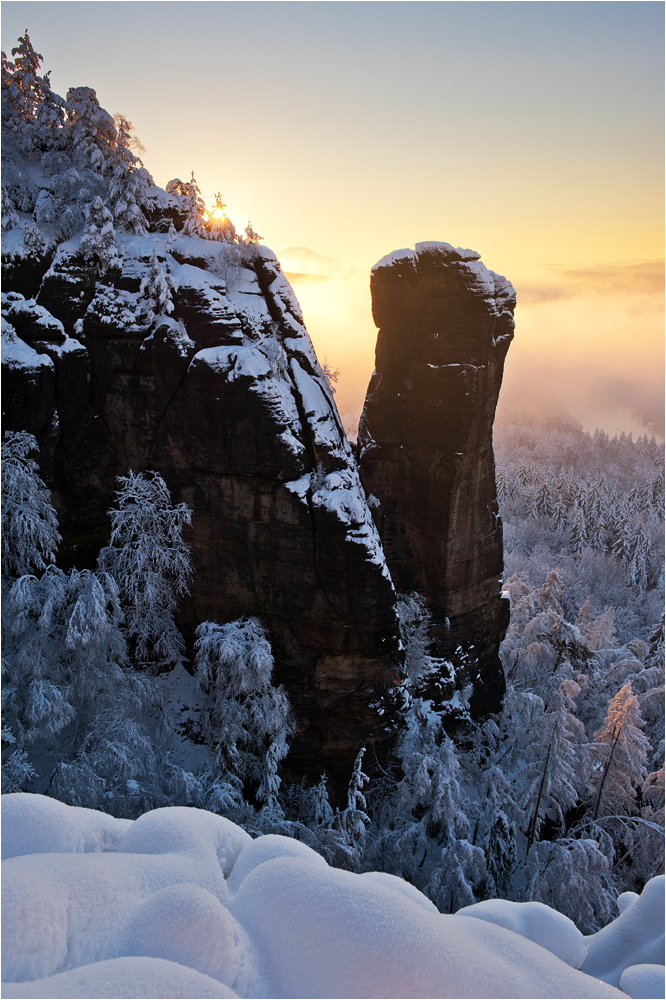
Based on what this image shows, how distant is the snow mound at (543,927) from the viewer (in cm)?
639

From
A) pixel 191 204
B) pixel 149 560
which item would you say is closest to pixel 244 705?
pixel 149 560

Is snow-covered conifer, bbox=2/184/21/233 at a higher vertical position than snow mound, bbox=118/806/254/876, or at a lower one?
higher

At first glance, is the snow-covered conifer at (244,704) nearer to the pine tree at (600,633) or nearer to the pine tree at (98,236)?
the pine tree at (98,236)

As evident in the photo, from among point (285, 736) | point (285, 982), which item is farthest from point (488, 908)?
point (285, 736)

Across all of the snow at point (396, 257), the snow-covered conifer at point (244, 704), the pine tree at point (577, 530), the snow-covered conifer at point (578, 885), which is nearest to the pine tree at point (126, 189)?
the snow at point (396, 257)

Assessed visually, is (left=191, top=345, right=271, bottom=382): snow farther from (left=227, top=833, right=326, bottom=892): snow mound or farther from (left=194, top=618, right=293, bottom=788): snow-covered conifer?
(left=227, top=833, right=326, bottom=892): snow mound

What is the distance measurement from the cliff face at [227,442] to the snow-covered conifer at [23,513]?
2.31 feet

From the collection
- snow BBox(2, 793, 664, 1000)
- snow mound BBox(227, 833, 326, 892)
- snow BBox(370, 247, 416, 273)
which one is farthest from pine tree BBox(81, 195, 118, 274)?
snow mound BBox(227, 833, 326, 892)

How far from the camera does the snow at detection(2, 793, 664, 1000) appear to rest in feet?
13.6

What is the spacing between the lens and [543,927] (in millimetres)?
6484

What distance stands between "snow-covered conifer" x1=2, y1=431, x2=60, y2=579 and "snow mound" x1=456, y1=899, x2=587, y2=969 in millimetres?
12150

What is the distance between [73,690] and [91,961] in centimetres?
1040

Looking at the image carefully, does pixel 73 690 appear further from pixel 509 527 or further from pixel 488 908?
pixel 509 527

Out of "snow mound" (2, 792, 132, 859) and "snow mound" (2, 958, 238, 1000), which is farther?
"snow mound" (2, 792, 132, 859)
